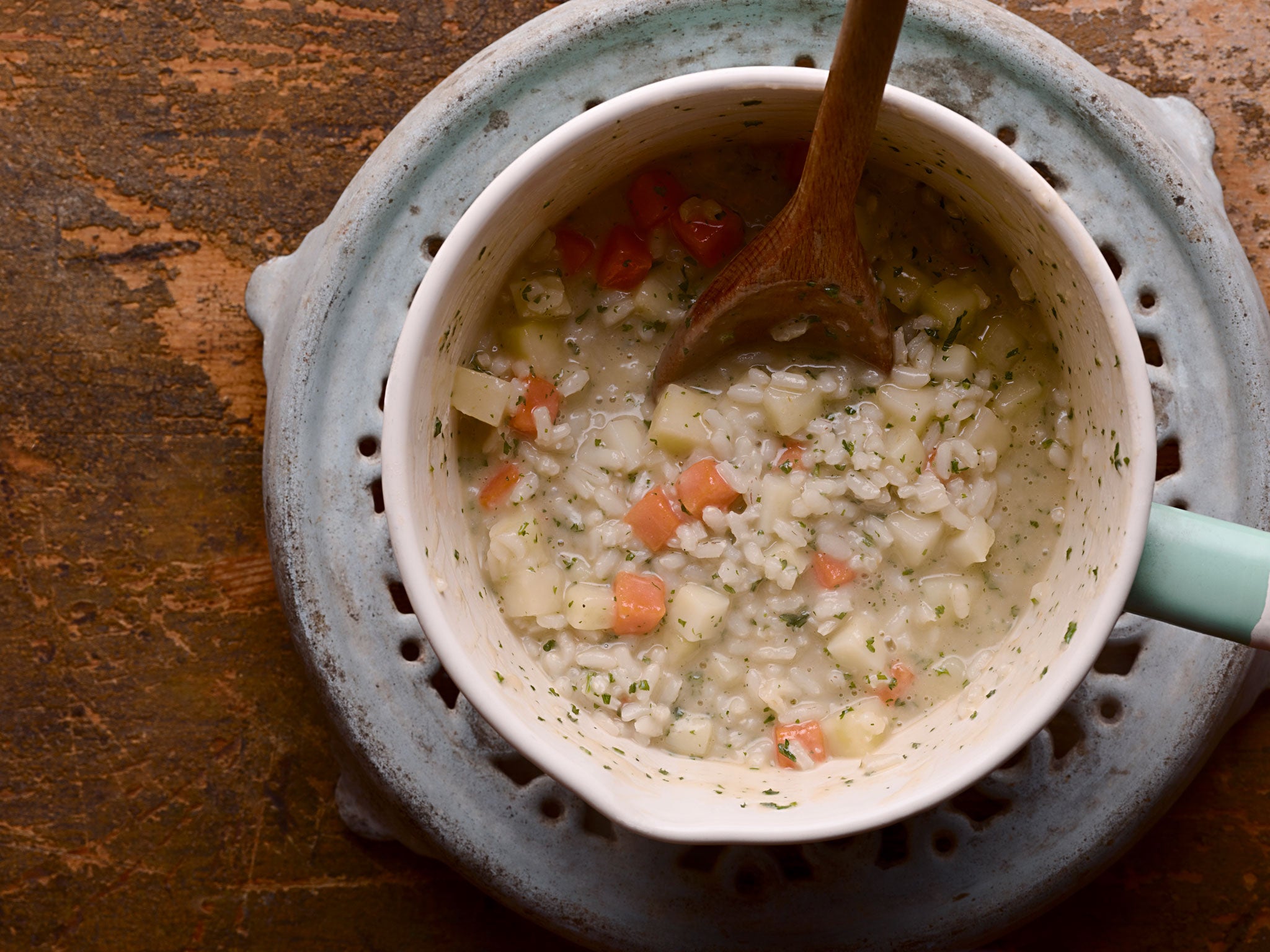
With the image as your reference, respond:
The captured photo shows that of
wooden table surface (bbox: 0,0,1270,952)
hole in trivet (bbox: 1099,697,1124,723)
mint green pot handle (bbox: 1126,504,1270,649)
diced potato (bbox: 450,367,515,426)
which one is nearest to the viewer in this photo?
mint green pot handle (bbox: 1126,504,1270,649)

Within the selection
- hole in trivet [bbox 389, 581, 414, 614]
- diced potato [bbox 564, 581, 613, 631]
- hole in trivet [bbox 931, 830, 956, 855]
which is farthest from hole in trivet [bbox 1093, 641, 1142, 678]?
hole in trivet [bbox 389, 581, 414, 614]

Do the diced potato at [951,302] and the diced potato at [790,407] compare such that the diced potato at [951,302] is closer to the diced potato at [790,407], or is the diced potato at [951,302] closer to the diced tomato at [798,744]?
the diced potato at [790,407]

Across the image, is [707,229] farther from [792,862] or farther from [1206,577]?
[792,862]

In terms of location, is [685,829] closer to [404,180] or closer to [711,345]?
[711,345]

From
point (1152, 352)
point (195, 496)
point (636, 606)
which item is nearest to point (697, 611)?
point (636, 606)

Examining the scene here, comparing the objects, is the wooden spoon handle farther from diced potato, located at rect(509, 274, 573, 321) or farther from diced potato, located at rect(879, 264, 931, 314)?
diced potato, located at rect(509, 274, 573, 321)

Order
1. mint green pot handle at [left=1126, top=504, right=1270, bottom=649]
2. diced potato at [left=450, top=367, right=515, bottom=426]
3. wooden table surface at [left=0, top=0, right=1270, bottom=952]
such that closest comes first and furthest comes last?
mint green pot handle at [left=1126, top=504, right=1270, bottom=649] → diced potato at [left=450, top=367, right=515, bottom=426] → wooden table surface at [left=0, top=0, right=1270, bottom=952]

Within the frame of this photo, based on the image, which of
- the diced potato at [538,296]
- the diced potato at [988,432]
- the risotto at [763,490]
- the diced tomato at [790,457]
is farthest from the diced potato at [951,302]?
the diced potato at [538,296]

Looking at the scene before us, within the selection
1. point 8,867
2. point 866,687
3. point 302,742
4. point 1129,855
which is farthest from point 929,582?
point 8,867
